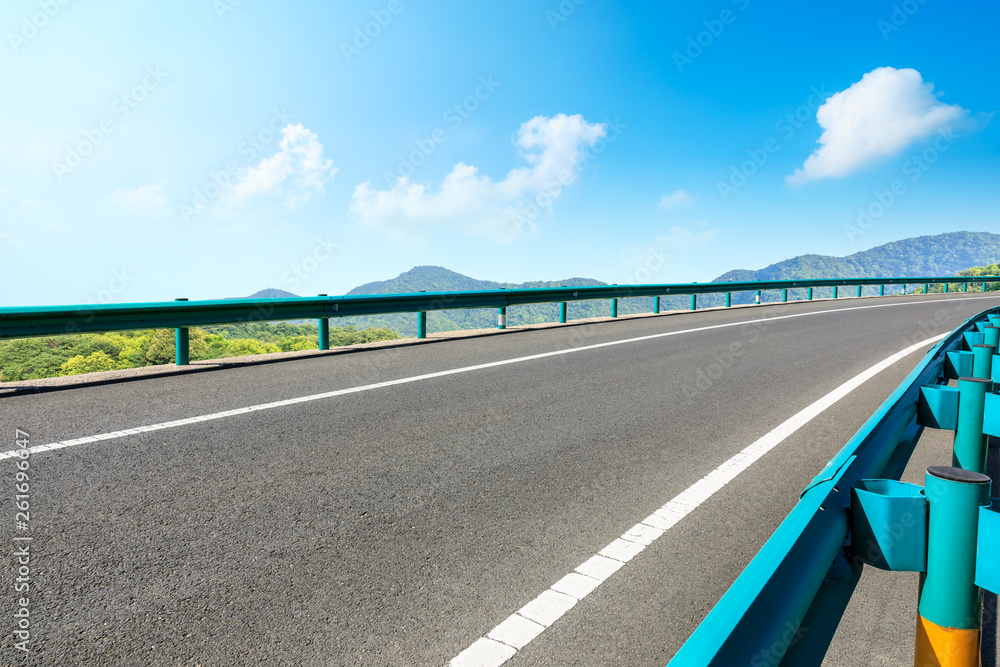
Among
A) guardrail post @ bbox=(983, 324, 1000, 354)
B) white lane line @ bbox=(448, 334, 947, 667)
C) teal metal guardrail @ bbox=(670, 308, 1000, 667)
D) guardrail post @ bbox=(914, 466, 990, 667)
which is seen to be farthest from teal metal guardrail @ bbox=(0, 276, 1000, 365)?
guardrail post @ bbox=(983, 324, 1000, 354)

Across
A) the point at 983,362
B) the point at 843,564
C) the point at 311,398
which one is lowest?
the point at 311,398

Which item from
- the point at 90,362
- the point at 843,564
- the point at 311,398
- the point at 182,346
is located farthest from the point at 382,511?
the point at 90,362

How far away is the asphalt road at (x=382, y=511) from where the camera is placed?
95.3 inches

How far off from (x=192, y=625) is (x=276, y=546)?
672 millimetres

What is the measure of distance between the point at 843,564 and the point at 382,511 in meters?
2.60

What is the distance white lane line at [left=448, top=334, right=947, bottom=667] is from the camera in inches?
91.6

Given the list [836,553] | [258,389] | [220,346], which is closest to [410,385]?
[258,389]

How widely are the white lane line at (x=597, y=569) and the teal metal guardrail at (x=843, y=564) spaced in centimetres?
132

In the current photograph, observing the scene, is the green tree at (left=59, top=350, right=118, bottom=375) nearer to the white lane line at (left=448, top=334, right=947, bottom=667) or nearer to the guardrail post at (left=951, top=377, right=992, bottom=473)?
the white lane line at (left=448, top=334, right=947, bottom=667)

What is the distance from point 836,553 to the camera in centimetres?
142

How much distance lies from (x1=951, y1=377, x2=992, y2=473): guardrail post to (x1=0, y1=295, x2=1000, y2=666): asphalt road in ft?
2.77

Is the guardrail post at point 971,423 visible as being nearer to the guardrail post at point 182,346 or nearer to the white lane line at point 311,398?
the white lane line at point 311,398

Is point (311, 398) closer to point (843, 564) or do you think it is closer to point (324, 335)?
point (324, 335)

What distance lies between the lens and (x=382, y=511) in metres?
3.54
